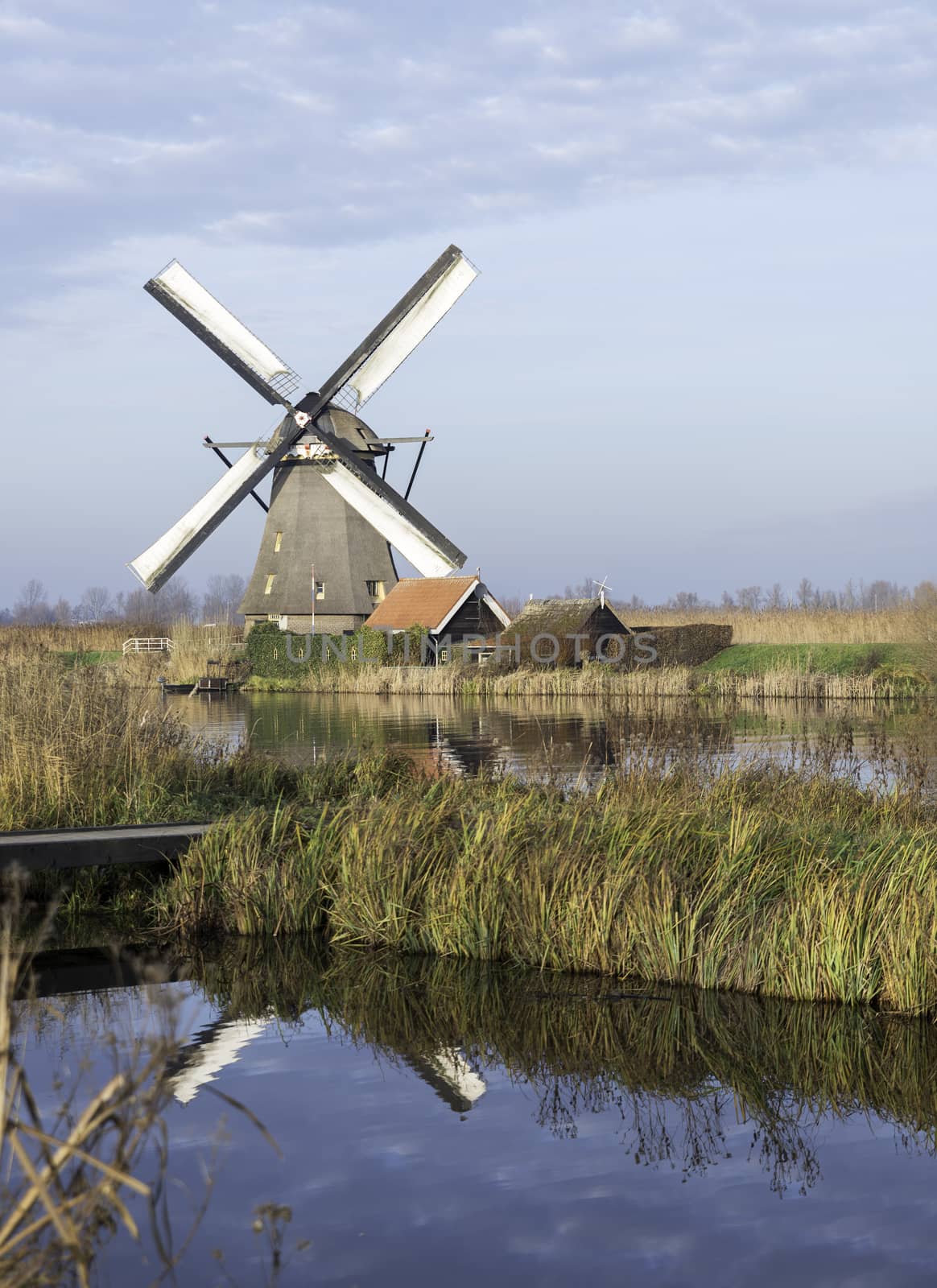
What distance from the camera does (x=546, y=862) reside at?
303 inches

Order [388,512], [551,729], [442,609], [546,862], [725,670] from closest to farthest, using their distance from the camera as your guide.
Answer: [546,862]
[551,729]
[725,670]
[388,512]
[442,609]

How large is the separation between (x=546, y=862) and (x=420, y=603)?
104 ft

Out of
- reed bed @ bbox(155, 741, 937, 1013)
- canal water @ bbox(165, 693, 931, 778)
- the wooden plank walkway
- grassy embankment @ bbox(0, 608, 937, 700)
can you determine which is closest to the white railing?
grassy embankment @ bbox(0, 608, 937, 700)

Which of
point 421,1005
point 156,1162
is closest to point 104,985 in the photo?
point 421,1005

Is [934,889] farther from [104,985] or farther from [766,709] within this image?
[766,709]

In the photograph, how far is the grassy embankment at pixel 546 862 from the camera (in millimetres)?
6895

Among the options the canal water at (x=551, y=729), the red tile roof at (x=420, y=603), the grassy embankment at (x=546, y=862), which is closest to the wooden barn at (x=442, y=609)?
the red tile roof at (x=420, y=603)

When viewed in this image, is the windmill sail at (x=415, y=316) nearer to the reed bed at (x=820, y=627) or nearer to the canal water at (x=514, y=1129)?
the reed bed at (x=820, y=627)

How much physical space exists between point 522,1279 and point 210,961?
429cm

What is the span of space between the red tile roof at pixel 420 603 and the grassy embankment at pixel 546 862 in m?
26.8

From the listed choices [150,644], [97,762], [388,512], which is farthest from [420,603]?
[97,762]

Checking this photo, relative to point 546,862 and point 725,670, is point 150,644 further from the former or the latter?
point 546,862

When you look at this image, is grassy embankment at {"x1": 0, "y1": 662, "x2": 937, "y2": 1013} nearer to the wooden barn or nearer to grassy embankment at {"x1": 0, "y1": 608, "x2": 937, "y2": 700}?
grassy embankment at {"x1": 0, "y1": 608, "x2": 937, "y2": 700}

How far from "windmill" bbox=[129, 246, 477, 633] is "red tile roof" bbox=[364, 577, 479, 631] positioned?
2.03 m
